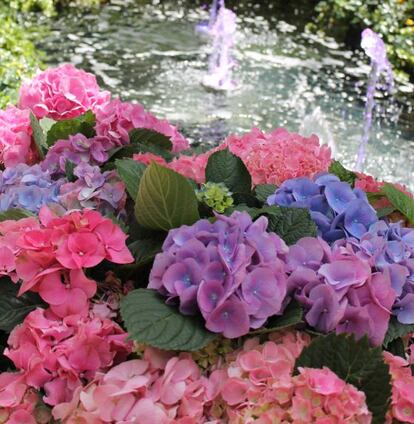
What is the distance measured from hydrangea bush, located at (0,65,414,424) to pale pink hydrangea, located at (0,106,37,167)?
1.28 feet

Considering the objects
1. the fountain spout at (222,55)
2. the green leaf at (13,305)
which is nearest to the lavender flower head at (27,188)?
the green leaf at (13,305)

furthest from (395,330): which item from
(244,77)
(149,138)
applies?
(244,77)

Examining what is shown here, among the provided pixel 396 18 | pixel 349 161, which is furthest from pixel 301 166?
pixel 396 18

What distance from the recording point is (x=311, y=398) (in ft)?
3.25

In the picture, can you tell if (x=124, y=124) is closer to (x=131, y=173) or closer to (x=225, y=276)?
(x=131, y=173)

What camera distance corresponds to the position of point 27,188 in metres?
1.48

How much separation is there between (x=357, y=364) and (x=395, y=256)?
28 cm

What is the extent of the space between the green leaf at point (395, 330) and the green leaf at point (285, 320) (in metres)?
0.17

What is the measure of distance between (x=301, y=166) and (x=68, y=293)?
67 centimetres

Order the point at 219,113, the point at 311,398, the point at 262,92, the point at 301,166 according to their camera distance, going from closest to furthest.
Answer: the point at 311,398 < the point at 301,166 < the point at 219,113 < the point at 262,92

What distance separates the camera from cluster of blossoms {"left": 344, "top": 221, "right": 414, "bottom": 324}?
3.90 feet

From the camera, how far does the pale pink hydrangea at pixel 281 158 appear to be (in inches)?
61.6

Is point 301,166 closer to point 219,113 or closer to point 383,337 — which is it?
point 383,337

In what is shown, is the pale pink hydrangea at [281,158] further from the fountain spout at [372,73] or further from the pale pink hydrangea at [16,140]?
the fountain spout at [372,73]
